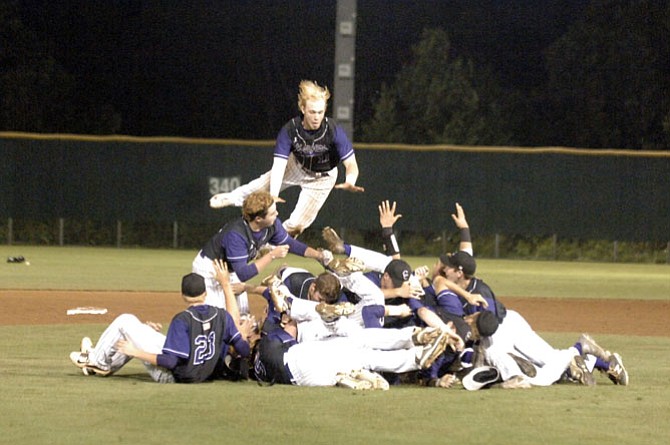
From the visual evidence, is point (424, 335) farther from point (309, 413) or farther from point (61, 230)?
point (61, 230)

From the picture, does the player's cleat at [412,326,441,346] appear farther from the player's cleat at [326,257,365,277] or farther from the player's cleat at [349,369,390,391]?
the player's cleat at [326,257,365,277]

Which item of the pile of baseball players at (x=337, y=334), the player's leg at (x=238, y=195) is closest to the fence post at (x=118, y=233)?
the player's leg at (x=238, y=195)

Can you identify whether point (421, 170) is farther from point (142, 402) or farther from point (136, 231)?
point (142, 402)

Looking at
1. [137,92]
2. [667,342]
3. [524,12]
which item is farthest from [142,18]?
[667,342]

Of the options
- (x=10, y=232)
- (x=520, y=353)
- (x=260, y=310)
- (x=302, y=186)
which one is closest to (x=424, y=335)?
(x=520, y=353)

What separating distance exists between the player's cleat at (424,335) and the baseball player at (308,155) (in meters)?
2.01

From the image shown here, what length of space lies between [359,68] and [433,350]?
43328mm

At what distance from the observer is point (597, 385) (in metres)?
9.45

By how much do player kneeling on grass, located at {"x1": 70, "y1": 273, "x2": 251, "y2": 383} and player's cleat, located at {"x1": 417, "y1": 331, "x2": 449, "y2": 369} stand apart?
4.34 feet

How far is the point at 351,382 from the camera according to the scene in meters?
8.84

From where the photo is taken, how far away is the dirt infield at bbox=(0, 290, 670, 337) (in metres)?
14.0

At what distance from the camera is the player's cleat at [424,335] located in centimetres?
883

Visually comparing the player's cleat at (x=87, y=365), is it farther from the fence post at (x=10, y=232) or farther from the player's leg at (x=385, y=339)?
the fence post at (x=10, y=232)

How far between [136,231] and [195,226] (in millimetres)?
1396
